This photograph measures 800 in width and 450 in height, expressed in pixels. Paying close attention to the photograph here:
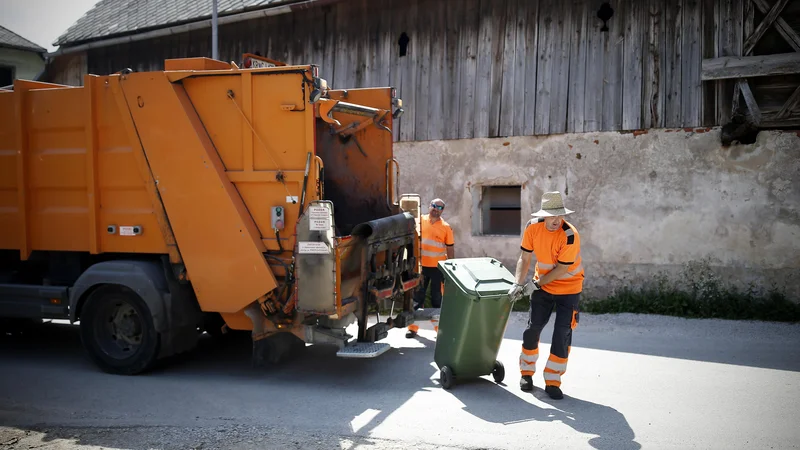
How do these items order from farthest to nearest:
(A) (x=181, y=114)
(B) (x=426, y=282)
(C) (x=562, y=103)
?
(C) (x=562, y=103) < (B) (x=426, y=282) < (A) (x=181, y=114)

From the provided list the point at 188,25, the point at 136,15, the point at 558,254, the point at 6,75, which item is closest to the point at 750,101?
the point at 558,254

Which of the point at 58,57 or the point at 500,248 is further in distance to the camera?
the point at 58,57

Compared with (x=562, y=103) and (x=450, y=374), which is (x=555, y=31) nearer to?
(x=562, y=103)

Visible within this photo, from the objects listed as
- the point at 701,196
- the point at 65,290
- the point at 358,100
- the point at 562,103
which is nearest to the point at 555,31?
the point at 562,103

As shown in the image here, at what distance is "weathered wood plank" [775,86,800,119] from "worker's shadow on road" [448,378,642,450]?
17.5 feet

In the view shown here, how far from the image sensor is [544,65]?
33.4 ft

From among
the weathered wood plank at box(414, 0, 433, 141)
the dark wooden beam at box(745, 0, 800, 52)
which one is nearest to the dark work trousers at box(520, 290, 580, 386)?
the dark wooden beam at box(745, 0, 800, 52)

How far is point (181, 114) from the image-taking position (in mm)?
5973

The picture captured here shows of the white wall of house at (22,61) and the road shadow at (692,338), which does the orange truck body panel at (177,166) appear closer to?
the road shadow at (692,338)

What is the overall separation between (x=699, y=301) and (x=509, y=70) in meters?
4.34

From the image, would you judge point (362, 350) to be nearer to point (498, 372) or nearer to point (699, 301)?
point (498, 372)

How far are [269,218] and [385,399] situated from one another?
71.3 inches

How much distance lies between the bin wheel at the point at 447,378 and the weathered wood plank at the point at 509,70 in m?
5.49

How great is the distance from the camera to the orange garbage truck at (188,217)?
5.77 meters
